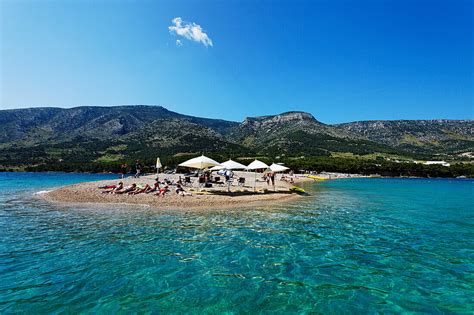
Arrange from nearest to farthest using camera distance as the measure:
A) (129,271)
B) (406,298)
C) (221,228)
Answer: (406,298) < (129,271) < (221,228)

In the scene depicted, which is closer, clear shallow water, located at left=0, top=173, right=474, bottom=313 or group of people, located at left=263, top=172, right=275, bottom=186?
clear shallow water, located at left=0, top=173, right=474, bottom=313

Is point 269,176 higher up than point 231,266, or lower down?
higher up

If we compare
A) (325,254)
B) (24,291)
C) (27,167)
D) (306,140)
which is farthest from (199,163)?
(306,140)

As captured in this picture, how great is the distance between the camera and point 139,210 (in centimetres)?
2020

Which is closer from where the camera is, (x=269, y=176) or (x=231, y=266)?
(x=231, y=266)

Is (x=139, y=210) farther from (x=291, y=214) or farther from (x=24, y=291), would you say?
(x=24, y=291)

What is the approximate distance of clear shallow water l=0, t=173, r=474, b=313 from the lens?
697 cm

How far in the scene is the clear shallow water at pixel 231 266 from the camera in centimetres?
697

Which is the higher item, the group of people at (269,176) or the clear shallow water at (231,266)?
the group of people at (269,176)

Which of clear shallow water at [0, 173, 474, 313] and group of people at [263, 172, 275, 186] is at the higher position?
group of people at [263, 172, 275, 186]

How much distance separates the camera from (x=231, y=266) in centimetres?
941

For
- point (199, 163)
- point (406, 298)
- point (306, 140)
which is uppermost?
point (306, 140)

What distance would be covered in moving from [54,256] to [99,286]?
3719 mm

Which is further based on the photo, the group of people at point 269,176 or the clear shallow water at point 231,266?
the group of people at point 269,176
